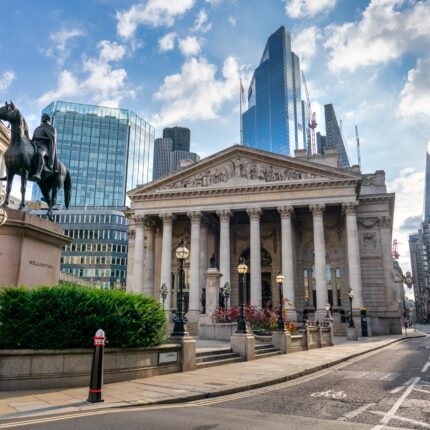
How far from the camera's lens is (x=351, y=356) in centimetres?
2288

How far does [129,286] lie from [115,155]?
4391 inches

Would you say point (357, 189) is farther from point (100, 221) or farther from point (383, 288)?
point (100, 221)

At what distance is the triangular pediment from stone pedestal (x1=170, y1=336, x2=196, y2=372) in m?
36.1

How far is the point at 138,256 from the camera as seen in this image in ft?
173

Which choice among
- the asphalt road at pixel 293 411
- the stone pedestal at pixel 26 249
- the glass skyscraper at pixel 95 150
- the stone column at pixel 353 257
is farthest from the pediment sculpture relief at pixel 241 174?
the glass skyscraper at pixel 95 150

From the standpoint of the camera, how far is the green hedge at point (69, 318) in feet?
34.7

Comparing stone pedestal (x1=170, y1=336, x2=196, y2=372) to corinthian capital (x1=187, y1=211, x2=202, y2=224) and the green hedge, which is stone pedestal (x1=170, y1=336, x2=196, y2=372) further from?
corinthian capital (x1=187, y1=211, x2=202, y2=224)

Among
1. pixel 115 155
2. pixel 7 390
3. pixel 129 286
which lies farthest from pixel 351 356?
pixel 115 155

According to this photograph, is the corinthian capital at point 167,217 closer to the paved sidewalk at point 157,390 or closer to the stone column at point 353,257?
the stone column at point 353,257

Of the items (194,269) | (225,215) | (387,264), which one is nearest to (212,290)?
(194,269)

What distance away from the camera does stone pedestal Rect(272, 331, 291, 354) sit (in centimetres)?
2394

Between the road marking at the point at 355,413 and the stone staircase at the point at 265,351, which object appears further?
the stone staircase at the point at 265,351

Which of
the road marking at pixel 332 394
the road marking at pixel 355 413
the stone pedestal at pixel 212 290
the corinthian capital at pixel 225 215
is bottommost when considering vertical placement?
the road marking at pixel 332 394

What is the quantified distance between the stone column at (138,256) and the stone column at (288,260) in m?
18.1
